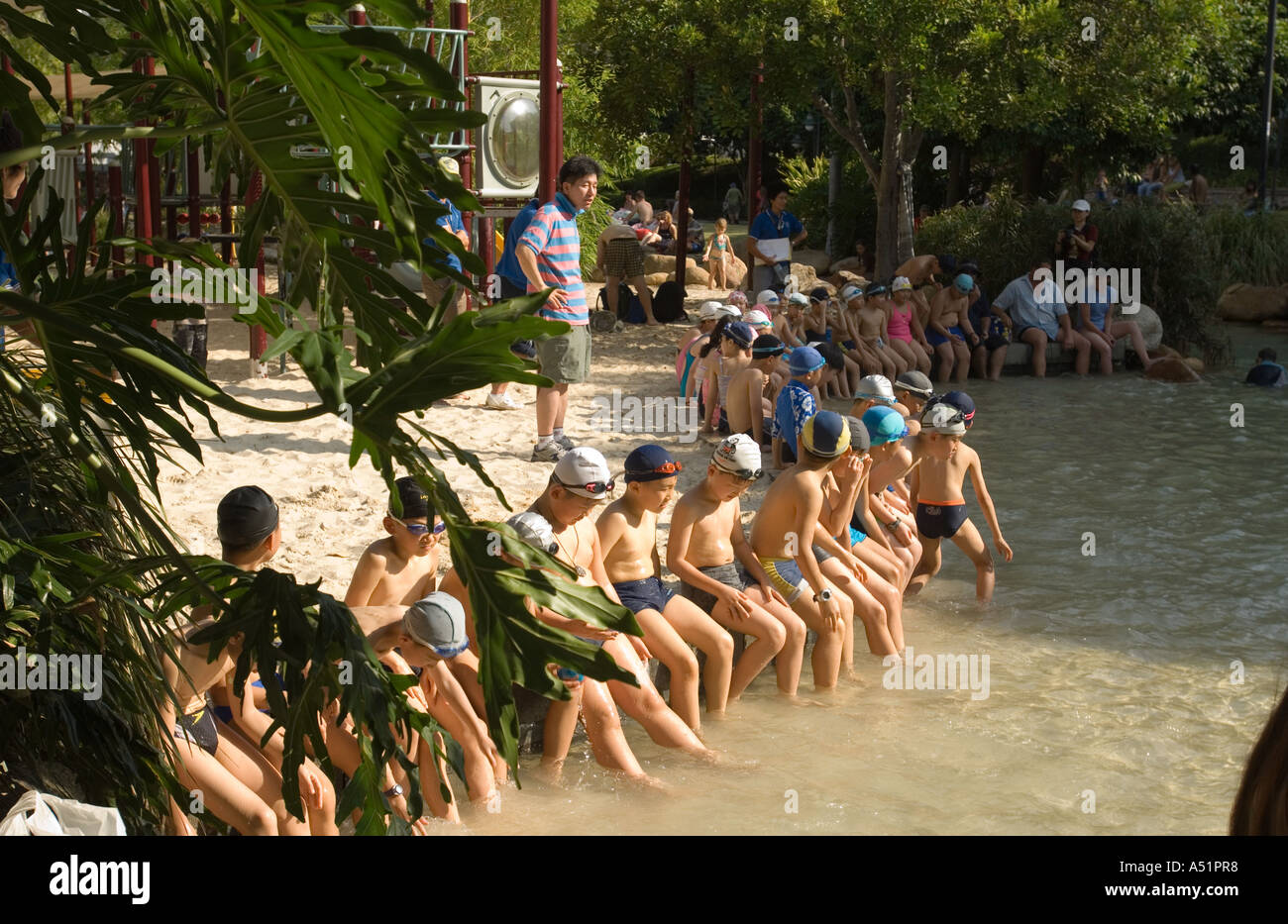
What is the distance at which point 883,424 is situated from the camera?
312 inches

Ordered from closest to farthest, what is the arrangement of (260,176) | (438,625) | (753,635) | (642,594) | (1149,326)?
1. (438,625)
2. (642,594)
3. (753,635)
4. (260,176)
5. (1149,326)

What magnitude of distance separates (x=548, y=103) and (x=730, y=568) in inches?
198

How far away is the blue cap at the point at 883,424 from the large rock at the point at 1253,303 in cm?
1386

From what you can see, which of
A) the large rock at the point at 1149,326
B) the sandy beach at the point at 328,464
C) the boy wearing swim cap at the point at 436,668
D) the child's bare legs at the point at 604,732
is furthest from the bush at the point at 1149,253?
the boy wearing swim cap at the point at 436,668

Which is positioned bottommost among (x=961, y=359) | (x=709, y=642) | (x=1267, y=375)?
(x=709, y=642)

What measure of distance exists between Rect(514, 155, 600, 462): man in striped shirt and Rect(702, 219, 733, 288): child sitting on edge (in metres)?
12.1

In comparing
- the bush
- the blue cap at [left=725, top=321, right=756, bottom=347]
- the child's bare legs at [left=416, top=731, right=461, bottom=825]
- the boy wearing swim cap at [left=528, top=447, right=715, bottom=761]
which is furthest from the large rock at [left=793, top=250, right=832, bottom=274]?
the child's bare legs at [left=416, top=731, right=461, bottom=825]

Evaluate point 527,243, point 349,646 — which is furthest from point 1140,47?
point 349,646

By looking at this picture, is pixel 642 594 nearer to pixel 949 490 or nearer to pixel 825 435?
pixel 825 435

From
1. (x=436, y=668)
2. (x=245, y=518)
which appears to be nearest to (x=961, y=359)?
(x=436, y=668)

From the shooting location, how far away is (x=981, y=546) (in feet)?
27.1

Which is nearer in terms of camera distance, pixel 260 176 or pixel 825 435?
pixel 825 435

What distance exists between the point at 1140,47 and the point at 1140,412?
472cm

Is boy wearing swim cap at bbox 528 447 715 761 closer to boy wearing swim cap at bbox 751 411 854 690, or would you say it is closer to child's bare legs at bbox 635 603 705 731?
child's bare legs at bbox 635 603 705 731
